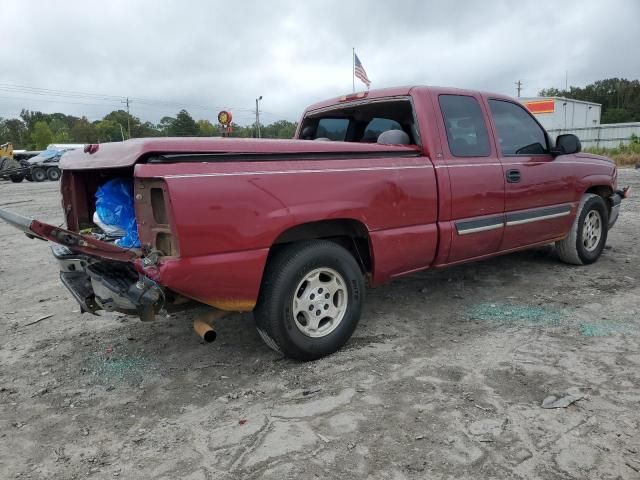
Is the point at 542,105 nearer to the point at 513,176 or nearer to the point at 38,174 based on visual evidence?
the point at 38,174

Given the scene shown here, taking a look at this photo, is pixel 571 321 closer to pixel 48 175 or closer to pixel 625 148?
pixel 48 175

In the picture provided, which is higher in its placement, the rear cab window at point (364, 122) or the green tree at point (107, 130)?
the green tree at point (107, 130)


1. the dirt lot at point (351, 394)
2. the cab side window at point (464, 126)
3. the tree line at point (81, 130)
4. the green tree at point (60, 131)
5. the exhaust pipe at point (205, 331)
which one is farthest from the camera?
the green tree at point (60, 131)

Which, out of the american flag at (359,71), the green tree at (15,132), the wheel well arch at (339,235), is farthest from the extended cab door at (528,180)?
the green tree at (15,132)

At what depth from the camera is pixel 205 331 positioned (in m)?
3.12

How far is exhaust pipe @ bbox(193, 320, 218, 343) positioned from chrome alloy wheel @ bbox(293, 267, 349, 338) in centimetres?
54

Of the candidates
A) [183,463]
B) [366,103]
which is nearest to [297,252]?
[183,463]

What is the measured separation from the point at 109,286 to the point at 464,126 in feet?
10.2

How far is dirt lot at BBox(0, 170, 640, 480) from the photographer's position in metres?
2.43

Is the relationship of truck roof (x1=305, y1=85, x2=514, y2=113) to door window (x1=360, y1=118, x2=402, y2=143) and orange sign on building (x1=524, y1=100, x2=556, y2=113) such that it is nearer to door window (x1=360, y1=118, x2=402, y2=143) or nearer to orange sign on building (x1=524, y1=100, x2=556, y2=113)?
door window (x1=360, y1=118, x2=402, y2=143)

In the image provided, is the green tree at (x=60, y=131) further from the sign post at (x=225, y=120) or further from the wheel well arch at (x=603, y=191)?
the wheel well arch at (x=603, y=191)

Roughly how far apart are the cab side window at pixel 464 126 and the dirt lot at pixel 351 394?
4.53ft

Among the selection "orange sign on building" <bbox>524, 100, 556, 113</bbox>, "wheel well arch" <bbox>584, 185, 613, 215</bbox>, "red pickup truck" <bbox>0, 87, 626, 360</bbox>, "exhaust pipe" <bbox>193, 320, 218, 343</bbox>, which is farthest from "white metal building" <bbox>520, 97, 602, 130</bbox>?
"exhaust pipe" <bbox>193, 320, 218, 343</bbox>

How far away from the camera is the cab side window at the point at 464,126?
14.0 ft
